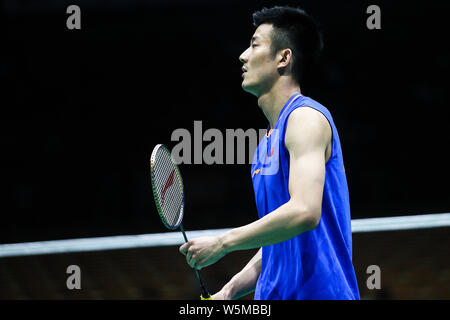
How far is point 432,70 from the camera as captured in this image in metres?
8.22

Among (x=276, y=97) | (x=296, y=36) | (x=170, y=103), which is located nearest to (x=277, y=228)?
(x=276, y=97)

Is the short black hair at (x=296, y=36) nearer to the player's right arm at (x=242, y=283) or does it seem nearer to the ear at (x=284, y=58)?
the ear at (x=284, y=58)

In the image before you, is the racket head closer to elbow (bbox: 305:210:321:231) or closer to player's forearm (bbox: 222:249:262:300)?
player's forearm (bbox: 222:249:262:300)

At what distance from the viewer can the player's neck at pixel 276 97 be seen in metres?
1.93

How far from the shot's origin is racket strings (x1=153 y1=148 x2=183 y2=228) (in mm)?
1993

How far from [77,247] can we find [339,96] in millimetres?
5140

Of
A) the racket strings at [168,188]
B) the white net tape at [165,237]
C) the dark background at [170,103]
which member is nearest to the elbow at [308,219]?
the racket strings at [168,188]

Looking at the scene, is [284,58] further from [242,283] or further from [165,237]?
[165,237]

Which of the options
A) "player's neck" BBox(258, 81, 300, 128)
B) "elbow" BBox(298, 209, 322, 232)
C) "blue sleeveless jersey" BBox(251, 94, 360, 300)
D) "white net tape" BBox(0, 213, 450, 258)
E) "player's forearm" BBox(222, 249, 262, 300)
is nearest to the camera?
"elbow" BBox(298, 209, 322, 232)

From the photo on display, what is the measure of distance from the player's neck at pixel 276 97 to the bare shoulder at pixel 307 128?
0.73 ft

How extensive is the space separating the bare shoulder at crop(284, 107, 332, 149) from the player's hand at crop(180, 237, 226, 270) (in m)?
0.36

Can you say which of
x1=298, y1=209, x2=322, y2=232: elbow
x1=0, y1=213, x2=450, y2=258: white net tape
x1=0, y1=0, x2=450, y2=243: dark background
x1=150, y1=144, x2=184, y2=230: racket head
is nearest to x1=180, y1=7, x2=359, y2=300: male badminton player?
x1=298, y1=209, x2=322, y2=232: elbow
